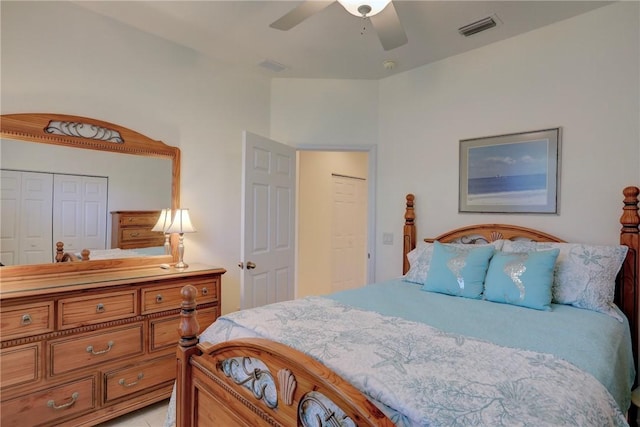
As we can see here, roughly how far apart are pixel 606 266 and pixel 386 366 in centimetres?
167

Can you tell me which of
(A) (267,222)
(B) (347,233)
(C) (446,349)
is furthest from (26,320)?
(B) (347,233)

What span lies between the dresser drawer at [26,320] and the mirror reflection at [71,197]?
440mm

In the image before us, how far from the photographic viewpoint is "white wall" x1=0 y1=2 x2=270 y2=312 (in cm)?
218

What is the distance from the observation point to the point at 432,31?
2.54 metres

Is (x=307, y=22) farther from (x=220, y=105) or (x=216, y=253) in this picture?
(x=216, y=253)

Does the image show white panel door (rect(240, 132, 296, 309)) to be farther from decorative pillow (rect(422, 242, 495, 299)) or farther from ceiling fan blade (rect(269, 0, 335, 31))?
decorative pillow (rect(422, 242, 495, 299))

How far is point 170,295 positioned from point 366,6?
2.16 meters

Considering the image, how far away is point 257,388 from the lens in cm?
127

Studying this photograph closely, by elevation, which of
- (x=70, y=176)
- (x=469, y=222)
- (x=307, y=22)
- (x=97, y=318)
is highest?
(x=307, y=22)

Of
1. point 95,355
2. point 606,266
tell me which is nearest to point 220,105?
point 95,355

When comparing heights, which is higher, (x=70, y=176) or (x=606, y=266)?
(x=70, y=176)

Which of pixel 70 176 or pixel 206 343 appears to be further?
pixel 70 176

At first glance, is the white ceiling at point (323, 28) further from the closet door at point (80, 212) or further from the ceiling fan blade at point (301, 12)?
the closet door at point (80, 212)

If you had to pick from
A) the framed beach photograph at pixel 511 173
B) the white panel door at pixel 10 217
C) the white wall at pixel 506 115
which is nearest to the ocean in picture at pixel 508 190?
the framed beach photograph at pixel 511 173
